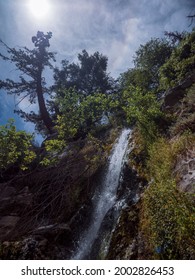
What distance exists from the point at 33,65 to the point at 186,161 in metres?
15.6

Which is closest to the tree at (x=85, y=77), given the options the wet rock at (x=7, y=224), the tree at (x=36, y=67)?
the tree at (x=36, y=67)

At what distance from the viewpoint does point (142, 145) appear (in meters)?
9.21

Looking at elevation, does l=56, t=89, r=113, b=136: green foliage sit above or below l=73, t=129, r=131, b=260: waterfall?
above

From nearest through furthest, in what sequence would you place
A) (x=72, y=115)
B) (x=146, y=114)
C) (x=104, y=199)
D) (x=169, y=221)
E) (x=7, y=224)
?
(x=169, y=221), (x=104, y=199), (x=7, y=224), (x=146, y=114), (x=72, y=115)

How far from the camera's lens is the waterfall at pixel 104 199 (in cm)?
732

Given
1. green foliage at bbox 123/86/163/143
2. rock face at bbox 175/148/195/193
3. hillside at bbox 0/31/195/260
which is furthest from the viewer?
green foliage at bbox 123/86/163/143

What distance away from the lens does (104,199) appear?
27.9ft

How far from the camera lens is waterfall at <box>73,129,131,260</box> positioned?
24.0 ft

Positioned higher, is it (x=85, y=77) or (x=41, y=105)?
(x=85, y=77)

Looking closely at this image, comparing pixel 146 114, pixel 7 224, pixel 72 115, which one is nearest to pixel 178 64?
pixel 146 114

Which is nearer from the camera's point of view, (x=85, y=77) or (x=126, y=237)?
(x=126, y=237)

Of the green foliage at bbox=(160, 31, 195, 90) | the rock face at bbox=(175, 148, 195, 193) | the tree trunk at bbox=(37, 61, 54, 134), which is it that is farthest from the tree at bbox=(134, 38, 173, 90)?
the rock face at bbox=(175, 148, 195, 193)

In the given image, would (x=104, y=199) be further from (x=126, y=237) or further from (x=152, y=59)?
(x=152, y=59)

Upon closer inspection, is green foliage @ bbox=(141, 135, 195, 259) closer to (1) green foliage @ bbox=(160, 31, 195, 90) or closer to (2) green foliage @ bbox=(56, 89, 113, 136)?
(2) green foliage @ bbox=(56, 89, 113, 136)
